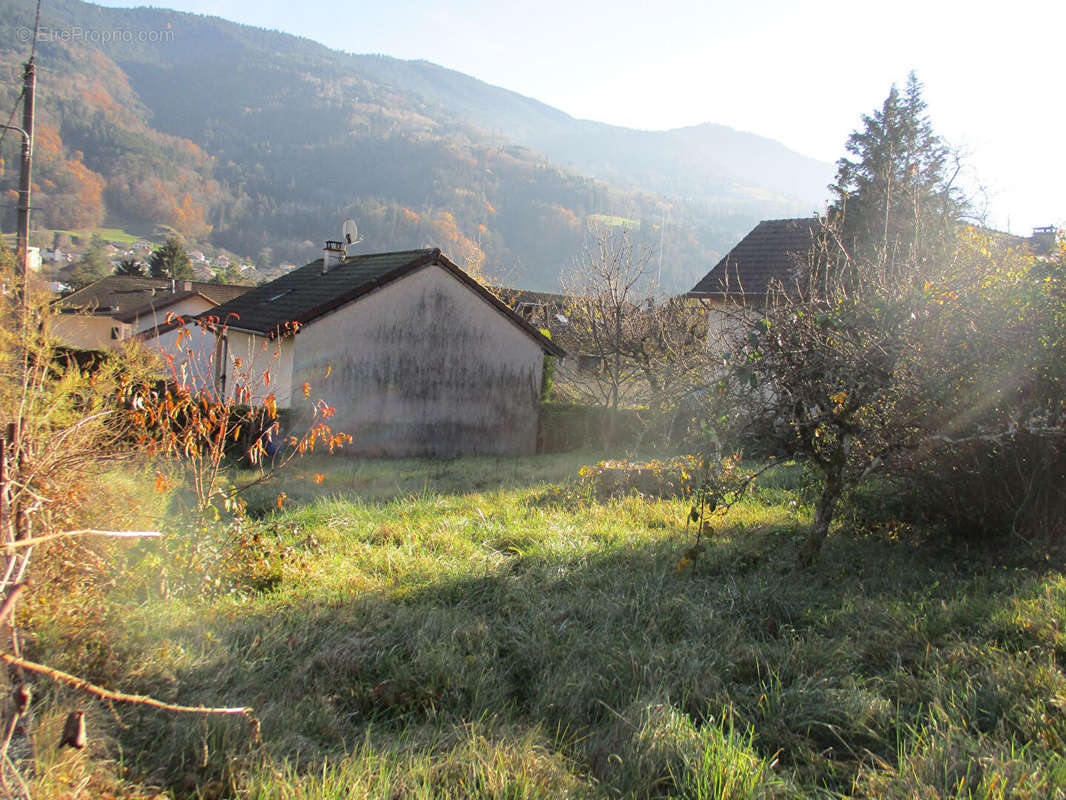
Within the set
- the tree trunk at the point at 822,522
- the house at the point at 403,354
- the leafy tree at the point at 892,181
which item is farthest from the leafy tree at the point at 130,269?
the tree trunk at the point at 822,522

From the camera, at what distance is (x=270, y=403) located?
18.4 feet

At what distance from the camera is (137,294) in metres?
38.5

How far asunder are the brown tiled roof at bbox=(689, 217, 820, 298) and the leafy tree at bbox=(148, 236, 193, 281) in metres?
37.4

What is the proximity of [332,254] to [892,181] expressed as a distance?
51.7 ft

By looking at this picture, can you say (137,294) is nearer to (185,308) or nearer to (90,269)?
(185,308)

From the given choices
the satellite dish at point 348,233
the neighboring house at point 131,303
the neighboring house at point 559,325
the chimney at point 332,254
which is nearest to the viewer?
the chimney at point 332,254

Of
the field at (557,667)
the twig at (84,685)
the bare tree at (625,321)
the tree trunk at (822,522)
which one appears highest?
the bare tree at (625,321)

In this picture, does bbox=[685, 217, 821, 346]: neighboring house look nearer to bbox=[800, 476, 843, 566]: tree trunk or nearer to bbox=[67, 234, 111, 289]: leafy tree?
bbox=[800, 476, 843, 566]: tree trunk

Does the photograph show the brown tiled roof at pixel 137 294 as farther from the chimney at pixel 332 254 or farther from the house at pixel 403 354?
the house at pixel 403 354

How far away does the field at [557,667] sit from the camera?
3.03 m

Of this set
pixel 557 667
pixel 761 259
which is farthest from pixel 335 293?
pixel 557 667

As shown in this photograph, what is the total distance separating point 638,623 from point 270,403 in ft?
11.0

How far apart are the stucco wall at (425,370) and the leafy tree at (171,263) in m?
33.3

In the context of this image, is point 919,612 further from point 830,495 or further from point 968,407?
point 968,407
